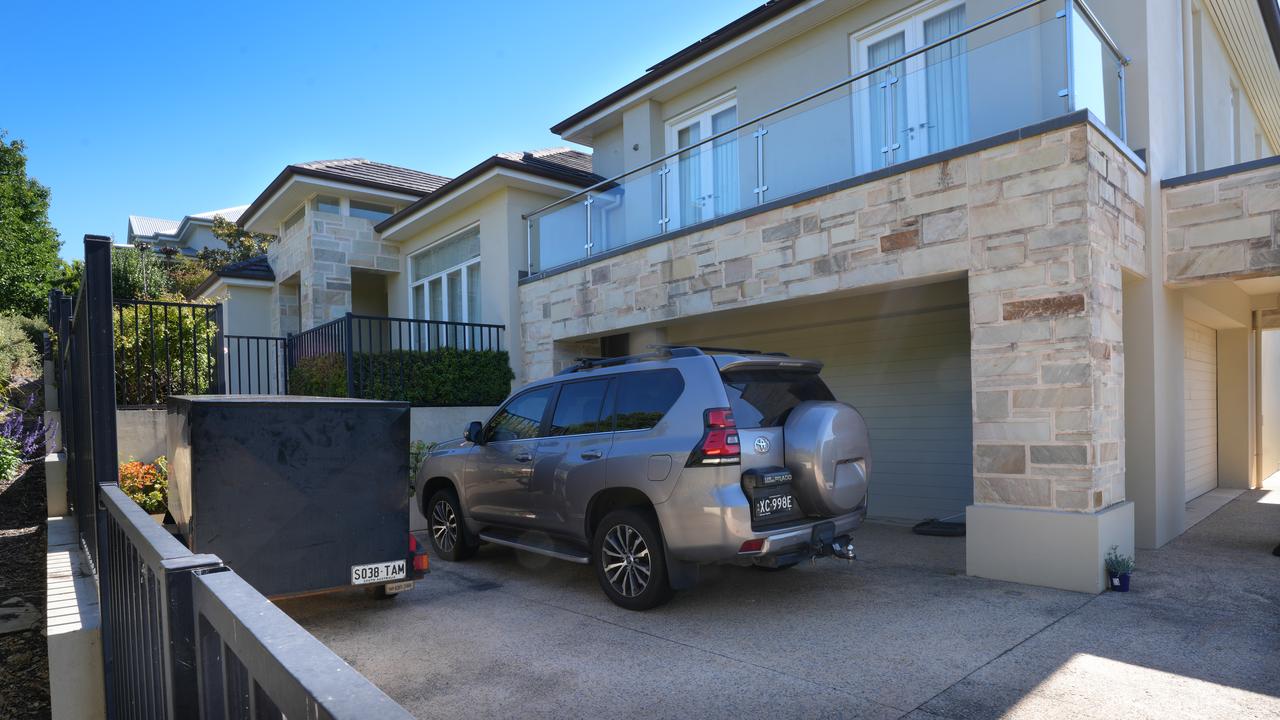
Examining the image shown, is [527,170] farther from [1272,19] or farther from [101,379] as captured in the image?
[1272,19]

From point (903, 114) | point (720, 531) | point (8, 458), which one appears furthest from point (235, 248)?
point (720, 531)

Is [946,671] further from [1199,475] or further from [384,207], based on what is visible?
[384,207]

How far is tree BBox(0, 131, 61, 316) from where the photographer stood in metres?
25.1

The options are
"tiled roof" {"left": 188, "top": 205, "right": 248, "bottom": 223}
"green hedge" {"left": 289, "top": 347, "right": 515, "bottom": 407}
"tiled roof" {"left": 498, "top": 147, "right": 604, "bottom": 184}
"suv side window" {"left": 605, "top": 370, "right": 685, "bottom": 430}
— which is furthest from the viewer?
"tiled roof" {"left": 188, "top": 205, "right": 248, "bottom": 223}

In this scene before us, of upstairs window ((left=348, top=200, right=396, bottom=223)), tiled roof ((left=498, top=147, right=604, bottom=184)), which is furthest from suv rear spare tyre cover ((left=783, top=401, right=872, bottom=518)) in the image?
upstairs window ((left=348, top=200, right=396, bottom=223))

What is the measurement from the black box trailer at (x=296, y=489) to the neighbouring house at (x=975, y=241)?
4766mm

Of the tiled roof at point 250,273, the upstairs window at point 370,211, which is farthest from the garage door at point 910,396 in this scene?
the tiled roof at point 250,273

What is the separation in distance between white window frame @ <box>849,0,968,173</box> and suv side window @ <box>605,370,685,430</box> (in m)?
3.67

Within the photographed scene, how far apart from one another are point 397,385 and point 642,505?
22.3ft

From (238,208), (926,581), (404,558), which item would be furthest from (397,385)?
(238,208)

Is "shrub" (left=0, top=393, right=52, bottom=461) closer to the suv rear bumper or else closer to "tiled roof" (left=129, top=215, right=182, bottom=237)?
the suv rear bumper

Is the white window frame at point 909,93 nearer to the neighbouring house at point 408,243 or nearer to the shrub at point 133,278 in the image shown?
the neighbouring house at point 408,243

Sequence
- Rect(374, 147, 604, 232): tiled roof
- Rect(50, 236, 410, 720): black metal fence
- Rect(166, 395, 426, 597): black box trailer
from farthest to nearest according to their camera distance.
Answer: Rect(374, 147, 604, 232): tiled roof
Rect(166, 395, 426, 597): black box trailer
Rect(50, 236, 410, 720): black metal fence

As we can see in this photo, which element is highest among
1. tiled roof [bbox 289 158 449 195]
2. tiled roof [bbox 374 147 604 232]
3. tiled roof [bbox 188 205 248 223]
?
tiled roof [bbox 188 205 248 223]
